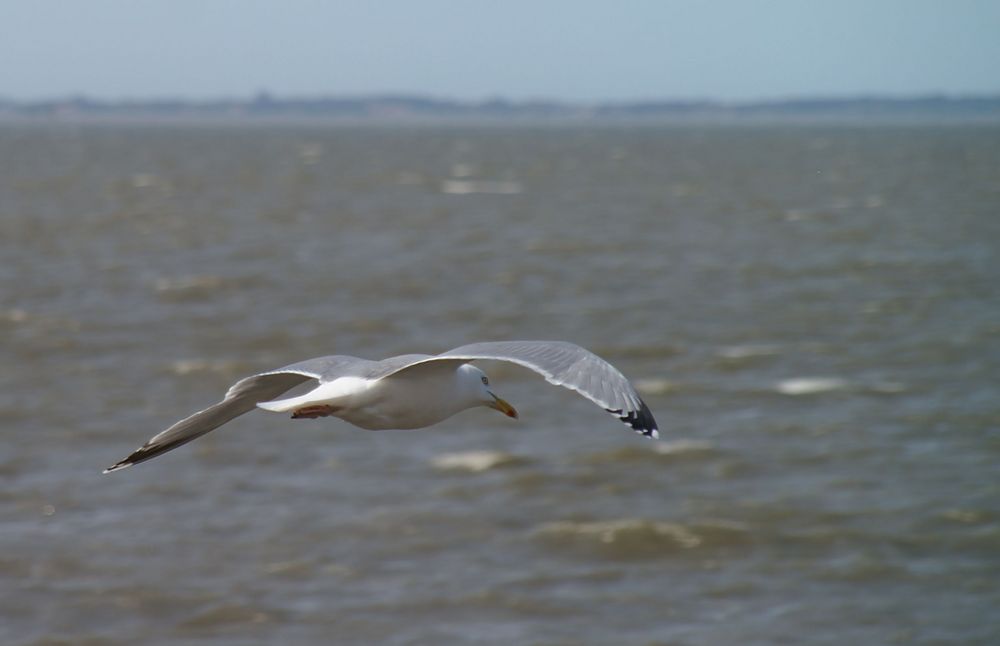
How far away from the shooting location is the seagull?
16.0 ft

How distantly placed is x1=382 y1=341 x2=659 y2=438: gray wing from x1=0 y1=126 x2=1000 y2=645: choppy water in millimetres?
7293

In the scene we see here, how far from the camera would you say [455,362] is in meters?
5.45

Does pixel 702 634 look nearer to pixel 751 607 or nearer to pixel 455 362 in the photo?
pixel 751 607

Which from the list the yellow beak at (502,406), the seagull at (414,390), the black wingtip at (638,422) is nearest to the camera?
the black wingtip at (638,422)

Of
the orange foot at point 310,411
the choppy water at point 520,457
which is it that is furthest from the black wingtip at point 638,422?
the choppy water at point 520,457

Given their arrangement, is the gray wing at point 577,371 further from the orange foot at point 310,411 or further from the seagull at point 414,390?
the orange foot at point 310,411

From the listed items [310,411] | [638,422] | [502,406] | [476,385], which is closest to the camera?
[638,422]

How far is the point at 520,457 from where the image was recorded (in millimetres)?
17094

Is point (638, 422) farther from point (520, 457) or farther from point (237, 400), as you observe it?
point (520, 457)

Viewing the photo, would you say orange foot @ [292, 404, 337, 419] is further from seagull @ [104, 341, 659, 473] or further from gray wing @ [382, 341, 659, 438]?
gray wing @ [382, 341, 659, 438]

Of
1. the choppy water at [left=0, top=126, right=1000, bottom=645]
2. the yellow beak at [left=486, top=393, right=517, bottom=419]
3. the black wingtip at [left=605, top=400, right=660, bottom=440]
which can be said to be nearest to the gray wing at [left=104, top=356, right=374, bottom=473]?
the yellow beak at [left=486, top=393, right=517, bottom=419]

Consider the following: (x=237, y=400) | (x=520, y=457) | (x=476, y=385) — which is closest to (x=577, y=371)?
(x=476, y=385)

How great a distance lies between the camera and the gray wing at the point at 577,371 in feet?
15.6

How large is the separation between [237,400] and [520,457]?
38.2 feet
